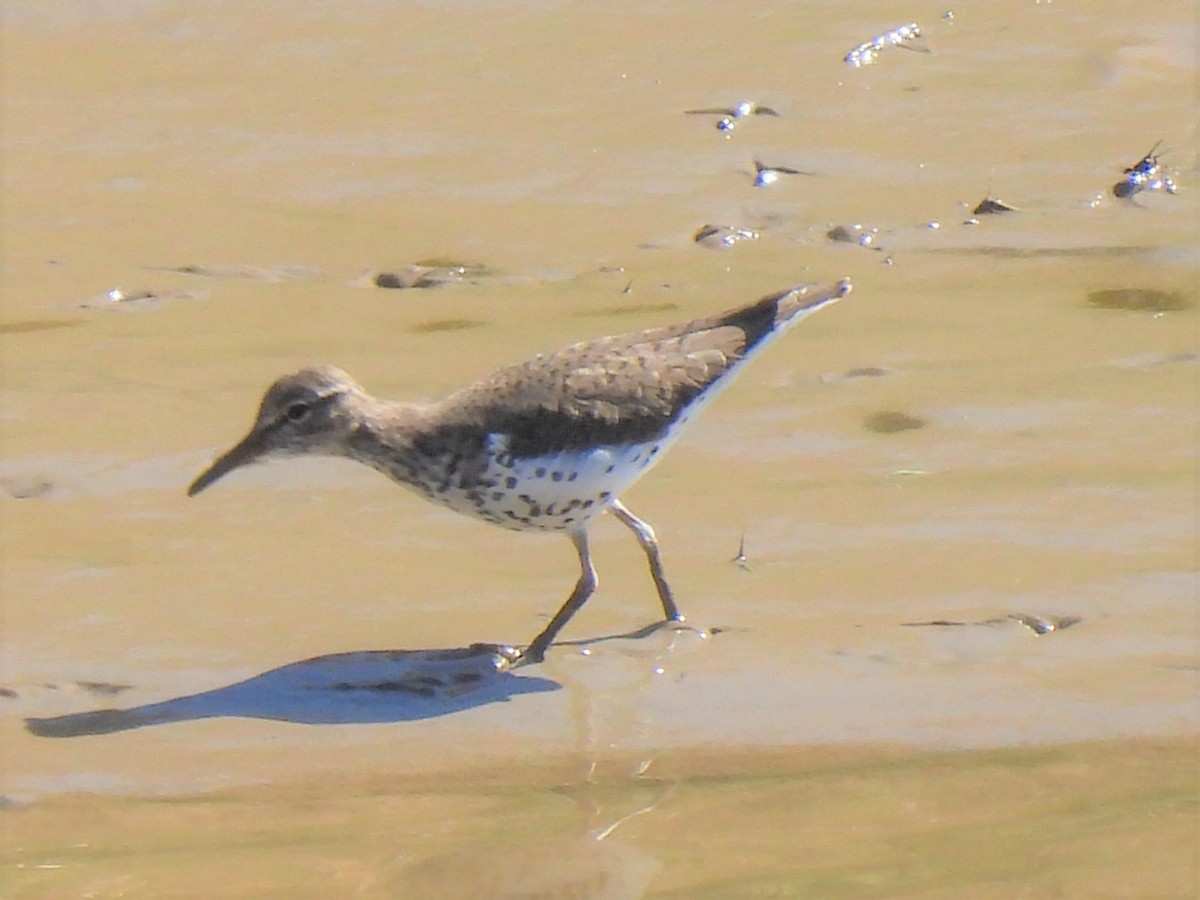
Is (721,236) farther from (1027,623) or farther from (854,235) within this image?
(1027,623)

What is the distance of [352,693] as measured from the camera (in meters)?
6.46

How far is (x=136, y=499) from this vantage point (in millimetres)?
7867

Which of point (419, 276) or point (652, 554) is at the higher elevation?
point (652, 554)

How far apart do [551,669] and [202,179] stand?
5.54 metres

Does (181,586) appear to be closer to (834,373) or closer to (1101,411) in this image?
(834,373)

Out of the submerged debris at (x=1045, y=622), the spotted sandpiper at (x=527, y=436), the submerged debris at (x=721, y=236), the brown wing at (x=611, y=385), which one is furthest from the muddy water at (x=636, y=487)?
the brown wing at (x=611, y=385)

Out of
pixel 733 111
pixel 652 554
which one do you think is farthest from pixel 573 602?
pixel 733 111

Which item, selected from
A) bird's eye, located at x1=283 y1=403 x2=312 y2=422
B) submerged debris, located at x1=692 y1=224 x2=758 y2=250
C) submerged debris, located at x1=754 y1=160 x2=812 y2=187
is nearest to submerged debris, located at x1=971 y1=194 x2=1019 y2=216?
submerged debris, located at x1=754 y1=160 x2=812 y2=187

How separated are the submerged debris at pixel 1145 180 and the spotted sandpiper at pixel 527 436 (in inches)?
161

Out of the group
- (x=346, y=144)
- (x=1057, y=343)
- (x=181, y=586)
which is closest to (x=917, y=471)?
(x=1057, y=343)

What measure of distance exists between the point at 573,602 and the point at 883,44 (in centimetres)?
651

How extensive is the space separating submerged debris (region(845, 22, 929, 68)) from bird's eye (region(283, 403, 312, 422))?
239 inches

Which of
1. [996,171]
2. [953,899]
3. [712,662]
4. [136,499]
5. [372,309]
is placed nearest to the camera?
[953,899]

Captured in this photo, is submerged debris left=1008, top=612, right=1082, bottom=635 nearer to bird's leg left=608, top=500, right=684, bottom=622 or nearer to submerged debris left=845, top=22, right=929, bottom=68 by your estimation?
bird's leg left=608, top=500, right=684, bottom=622
